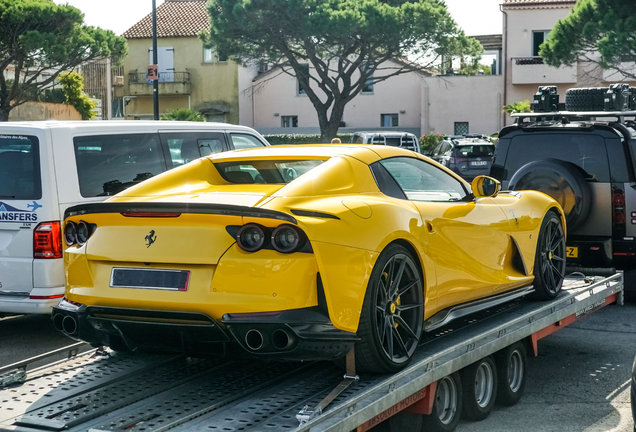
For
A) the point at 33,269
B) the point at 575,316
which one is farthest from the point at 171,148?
the point at 575,316

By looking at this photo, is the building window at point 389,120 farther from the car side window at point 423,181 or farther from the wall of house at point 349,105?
the car side window at point 423,181

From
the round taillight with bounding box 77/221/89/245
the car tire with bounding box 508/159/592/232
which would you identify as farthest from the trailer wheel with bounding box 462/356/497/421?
the car tire with bounding box 508/159/592/232

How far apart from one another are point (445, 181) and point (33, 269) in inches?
139

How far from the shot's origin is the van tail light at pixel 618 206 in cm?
884

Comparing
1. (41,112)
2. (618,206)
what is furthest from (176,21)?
(618,206)

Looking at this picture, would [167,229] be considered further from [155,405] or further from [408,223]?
[408,223]

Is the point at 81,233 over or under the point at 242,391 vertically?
over

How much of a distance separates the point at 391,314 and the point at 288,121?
49.6 metres

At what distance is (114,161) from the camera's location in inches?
314

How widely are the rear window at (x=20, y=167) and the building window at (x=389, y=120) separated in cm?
4500

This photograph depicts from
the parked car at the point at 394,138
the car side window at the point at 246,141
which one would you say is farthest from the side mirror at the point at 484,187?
the parked car at the point at 394,138

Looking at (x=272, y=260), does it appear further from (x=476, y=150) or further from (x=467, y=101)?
(x=467, y=101)

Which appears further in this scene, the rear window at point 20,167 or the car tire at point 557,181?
the car tire at point 557,181

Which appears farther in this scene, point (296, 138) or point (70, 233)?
point (296, 138)
